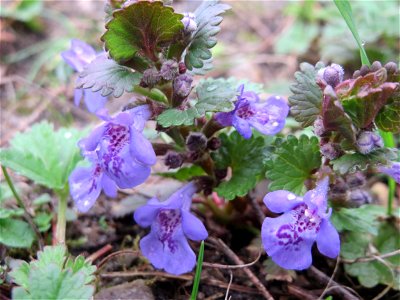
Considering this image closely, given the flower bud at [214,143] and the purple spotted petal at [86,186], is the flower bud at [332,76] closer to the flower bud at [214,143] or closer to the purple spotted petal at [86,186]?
the flower bud at [214,143]

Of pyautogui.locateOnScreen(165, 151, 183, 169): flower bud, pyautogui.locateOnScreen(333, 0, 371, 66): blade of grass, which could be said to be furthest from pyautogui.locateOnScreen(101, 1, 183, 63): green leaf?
pyautogui.locateOnScreen(333, 0, 371, 66): blade of grass

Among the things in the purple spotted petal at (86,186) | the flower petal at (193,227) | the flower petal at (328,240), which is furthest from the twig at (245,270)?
the purple spotted petal at (86,186)

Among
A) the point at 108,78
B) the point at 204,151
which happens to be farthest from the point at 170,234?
the point at 108,78

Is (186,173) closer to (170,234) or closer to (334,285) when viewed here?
(170,234)

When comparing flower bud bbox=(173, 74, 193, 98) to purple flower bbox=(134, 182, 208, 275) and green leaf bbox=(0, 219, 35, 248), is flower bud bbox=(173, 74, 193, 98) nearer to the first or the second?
purple flower bbox=(134, 182, 208, 275)

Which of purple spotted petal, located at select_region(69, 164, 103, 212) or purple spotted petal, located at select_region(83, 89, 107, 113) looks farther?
purple spotted petal, located at select_region(83, 89, 107, 113)

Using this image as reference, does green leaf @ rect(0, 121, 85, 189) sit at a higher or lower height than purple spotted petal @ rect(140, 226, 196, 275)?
higher
